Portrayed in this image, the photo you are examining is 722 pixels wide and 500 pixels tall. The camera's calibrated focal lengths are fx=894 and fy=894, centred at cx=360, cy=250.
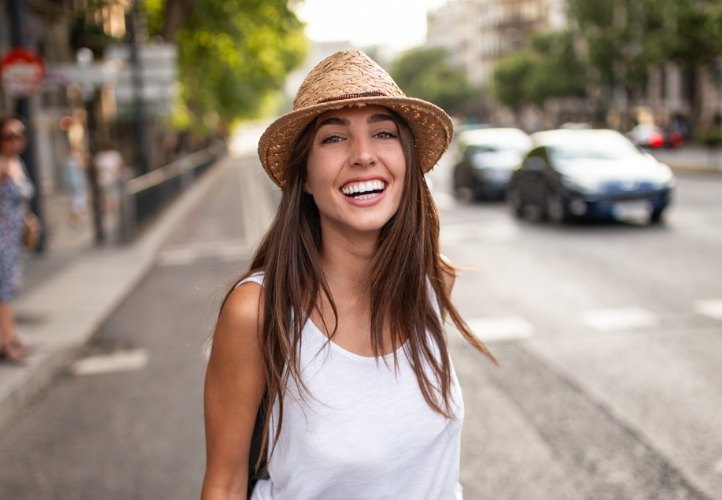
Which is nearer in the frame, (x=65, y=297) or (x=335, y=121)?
(x=335, y=121)

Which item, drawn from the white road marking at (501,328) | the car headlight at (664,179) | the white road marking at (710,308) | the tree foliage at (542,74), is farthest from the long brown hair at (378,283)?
the tree foliage at (542,74)

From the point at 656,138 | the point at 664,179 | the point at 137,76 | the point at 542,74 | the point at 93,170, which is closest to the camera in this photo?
the point at 664,179

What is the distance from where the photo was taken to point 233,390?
6.17 ft

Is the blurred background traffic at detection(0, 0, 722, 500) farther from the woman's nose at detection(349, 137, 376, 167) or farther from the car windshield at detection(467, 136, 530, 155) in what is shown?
the woman's nose at detection(349, 137, 376, 167)

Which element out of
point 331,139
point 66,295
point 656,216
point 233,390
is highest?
point 331,139

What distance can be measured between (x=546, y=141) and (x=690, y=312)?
27.5 ft

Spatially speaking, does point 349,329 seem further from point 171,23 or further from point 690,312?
point 171,23

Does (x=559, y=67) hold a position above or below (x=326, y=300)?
above

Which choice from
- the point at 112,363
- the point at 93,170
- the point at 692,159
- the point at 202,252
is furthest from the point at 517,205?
the point at 692,159

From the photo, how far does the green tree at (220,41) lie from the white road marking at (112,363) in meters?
20.1

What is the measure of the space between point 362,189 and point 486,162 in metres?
18.9

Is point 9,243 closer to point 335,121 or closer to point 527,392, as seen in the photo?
point 527,392

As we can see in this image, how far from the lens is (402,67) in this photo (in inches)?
5027

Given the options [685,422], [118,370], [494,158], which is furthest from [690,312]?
[494,158]
